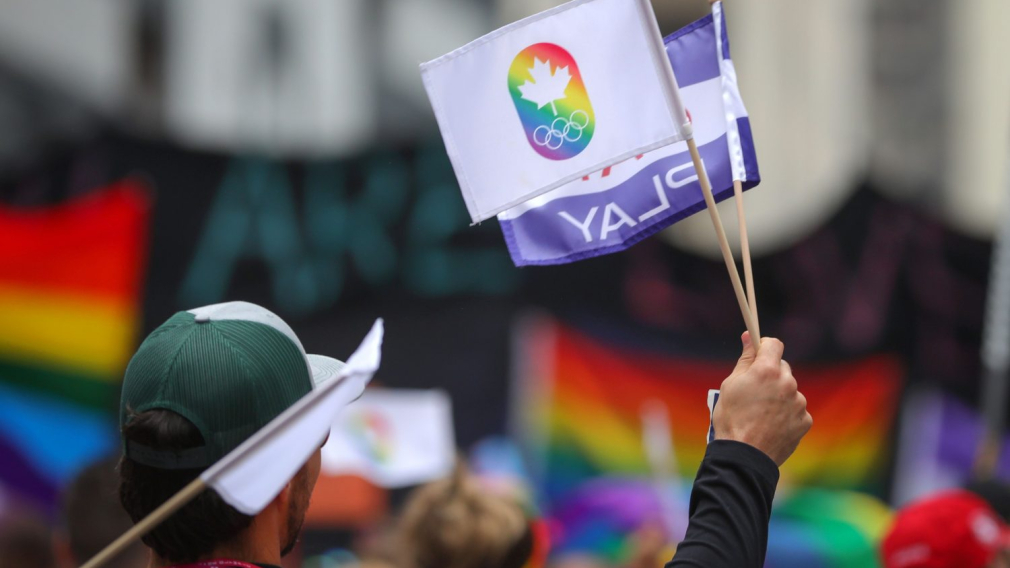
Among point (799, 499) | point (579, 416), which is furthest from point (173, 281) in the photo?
point (799, 499)

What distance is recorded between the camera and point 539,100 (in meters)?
2.06

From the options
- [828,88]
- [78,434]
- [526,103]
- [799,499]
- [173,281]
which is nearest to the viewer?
[526,103]

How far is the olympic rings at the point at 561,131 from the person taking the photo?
→ 2029 mm

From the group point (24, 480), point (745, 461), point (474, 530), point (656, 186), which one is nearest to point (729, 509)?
point (745, 461)

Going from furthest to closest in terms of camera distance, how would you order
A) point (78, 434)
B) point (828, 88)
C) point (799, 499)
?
point (828, 88) → point (78, 434) → point (799, 499)

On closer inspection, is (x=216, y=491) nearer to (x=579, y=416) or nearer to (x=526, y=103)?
(x=526, y=103)

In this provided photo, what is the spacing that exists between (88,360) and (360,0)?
3710 millimetres

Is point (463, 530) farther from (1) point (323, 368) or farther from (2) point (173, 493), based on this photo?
(2) point (173, 493)

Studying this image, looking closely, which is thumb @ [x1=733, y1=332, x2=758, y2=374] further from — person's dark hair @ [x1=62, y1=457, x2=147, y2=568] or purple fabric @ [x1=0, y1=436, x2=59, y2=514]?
purple fabric @ [x1=0, y1=436, x2=59, y2=514]

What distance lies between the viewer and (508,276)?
763 cm

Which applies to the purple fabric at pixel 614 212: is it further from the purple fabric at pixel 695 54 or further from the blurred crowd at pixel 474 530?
the blurred crowd at pixel 474 530

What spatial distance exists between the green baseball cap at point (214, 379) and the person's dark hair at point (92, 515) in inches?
48.6

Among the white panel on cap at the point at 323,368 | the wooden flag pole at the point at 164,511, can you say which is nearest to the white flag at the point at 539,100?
the white panel on cap at the point at 323,368

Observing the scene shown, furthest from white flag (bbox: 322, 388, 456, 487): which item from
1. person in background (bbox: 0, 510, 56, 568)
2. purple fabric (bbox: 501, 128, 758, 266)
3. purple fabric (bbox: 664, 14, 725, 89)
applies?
purple fabric (bbox: 664, 14, 725, 89)
